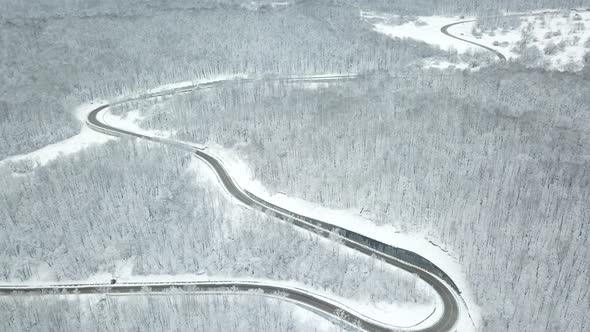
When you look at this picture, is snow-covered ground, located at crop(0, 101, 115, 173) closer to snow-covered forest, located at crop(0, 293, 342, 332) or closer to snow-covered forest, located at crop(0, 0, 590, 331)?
snow-covered forest, located at crop(0, 0, 590, 331)

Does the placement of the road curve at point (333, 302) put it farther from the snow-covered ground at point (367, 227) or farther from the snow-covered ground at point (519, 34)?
the snow-covered ground at point (519, 34)

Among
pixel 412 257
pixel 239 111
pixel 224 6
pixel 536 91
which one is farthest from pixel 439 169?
pixel 224 6

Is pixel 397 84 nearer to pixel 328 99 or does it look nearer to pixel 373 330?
pixel 328 99

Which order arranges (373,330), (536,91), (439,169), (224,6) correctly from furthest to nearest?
1. (224,6)
2. (536,91)
3. (439,169)
4. (373,330)

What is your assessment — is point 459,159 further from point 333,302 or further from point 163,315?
point 163,315

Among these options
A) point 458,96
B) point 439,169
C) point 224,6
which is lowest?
point 439,169

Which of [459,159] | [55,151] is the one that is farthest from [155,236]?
[459,159]
